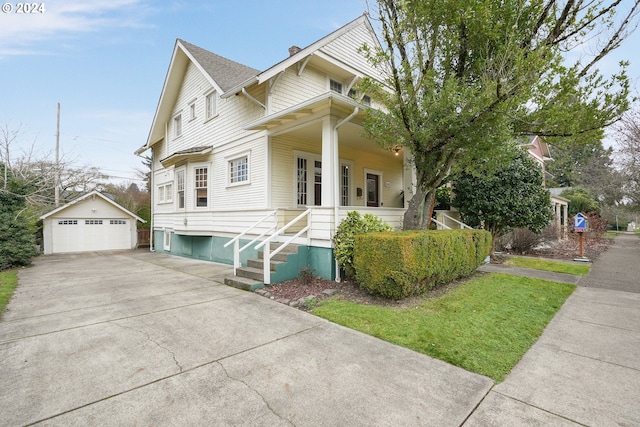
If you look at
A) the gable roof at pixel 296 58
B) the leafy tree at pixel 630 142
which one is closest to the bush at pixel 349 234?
the gable roof at pixel 296 58

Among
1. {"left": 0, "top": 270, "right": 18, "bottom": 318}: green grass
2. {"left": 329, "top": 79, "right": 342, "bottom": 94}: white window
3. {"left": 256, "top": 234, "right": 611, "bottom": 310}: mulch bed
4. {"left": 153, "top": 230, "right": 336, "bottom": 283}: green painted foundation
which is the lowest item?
{"left": 0, "top": 270, "right": 18, "bottom": 318}: green grass

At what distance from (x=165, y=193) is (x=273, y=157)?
836cm

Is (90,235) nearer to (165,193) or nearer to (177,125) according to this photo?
(165,193)

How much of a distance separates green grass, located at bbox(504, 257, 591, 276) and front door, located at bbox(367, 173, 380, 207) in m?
4.94

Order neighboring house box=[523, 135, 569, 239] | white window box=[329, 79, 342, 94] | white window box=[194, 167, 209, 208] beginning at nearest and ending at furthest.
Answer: white window box=[329, 79, 342, 94], white window box=[194, 167, 209, 208], neighboring house box=[523, 135, 569, 239]

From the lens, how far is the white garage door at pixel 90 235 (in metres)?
14.8

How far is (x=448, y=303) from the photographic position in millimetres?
5211

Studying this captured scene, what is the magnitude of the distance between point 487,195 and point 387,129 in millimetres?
4828

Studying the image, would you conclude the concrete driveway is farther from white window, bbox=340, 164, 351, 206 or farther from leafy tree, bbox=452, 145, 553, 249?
leafy tree, bbox=452, 145, 553, 249

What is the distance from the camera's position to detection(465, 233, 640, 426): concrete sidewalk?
238 centimetres

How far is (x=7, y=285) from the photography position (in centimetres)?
710

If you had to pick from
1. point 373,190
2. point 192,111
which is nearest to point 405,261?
point 373,190

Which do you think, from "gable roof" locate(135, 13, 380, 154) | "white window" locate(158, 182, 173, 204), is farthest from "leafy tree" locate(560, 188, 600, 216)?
"white window" locate(158, 182, 173, 204)

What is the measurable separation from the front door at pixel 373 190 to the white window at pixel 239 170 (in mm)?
4770
